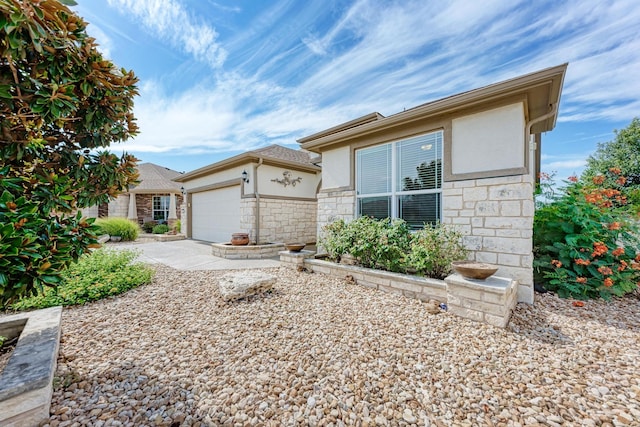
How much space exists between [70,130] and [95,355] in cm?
220

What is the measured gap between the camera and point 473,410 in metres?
1.83

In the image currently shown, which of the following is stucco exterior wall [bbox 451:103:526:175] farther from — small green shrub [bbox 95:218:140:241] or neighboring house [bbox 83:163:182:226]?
neighboring house [bbox 83:163:182:226]

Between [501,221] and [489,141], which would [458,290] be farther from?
[489,141]

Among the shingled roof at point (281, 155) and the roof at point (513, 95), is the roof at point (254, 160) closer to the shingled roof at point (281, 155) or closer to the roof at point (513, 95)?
the shingled roof at point (281, 155)

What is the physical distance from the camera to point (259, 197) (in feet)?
28.2

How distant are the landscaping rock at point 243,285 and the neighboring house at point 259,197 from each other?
177 inches

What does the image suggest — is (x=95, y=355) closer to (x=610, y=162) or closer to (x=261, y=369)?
(x=261, y=369)

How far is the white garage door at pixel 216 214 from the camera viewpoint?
9.66 metres

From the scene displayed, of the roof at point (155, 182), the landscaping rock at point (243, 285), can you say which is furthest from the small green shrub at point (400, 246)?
the roof at point (155, 182)

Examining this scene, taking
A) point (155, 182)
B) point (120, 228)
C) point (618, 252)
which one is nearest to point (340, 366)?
point (618, 252)

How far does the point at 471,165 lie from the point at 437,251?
5.56 ft

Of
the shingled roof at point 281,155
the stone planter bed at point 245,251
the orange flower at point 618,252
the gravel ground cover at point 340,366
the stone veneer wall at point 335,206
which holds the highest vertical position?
the shingled roof at point 281,155

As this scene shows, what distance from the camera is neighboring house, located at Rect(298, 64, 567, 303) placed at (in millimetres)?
3926

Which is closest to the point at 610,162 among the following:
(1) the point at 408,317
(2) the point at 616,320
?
(2) the point at 616,320
